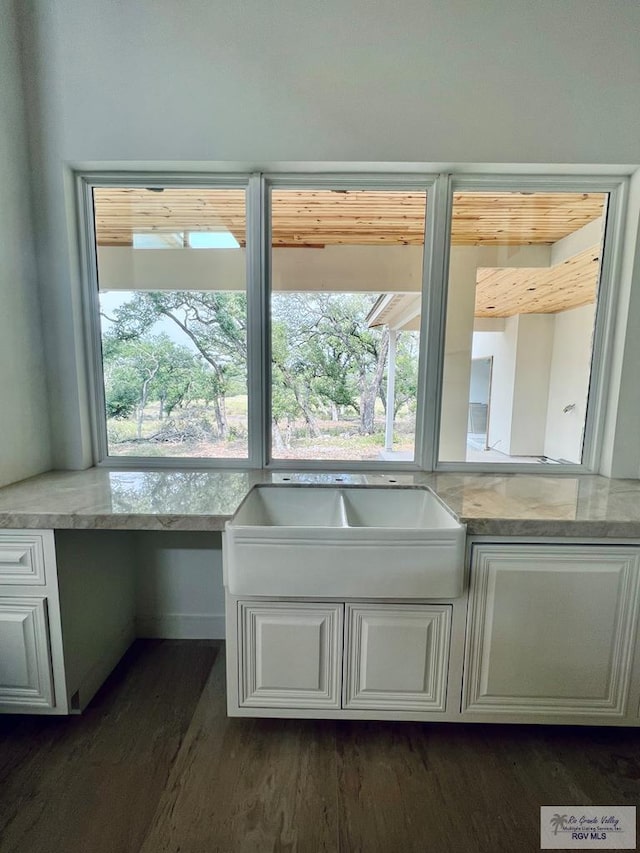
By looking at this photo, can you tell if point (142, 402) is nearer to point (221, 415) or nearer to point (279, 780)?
point (221, 415)

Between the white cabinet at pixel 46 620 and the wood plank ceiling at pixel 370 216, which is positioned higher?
the wood plank ceiling at pixel 370 216

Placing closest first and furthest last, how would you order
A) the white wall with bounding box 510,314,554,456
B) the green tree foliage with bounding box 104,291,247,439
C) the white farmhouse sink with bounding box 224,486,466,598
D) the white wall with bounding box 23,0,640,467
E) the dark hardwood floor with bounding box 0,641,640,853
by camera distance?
the dark hardwood floor with bounding box 0,641,640,853
the white farmhouse sink with bounding box 224,486,466,598
the white wall with bounding box 23,0,640,467
the green tree foliage with bounding box 104,291,247,439
the white wall with bounding box 510,314,554,456

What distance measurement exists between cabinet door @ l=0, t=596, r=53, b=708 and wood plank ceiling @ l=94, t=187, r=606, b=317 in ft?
5.53

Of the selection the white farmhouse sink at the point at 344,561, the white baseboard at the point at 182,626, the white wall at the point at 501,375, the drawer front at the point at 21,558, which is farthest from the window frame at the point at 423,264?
the drawer front at the point at 21,558

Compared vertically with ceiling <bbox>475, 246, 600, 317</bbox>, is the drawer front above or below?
below

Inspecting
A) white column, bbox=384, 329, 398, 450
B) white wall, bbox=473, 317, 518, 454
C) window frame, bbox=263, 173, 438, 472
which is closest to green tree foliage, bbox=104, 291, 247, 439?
window frame, bbox=263, 173, 438, 472

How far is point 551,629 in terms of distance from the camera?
134cm

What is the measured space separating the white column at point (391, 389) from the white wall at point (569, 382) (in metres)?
0.89

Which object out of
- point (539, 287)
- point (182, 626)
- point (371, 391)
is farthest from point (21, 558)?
point (539, 287)

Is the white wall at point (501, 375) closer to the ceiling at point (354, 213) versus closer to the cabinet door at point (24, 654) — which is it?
the ceiling at point (354, 213)

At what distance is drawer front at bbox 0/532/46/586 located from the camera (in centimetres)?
134

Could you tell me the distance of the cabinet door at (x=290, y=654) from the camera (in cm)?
133

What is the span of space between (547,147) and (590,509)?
62.3 inches

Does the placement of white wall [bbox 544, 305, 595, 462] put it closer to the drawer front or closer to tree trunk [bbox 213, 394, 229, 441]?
tree trunk [bbox 213, 394, 229, 441]
